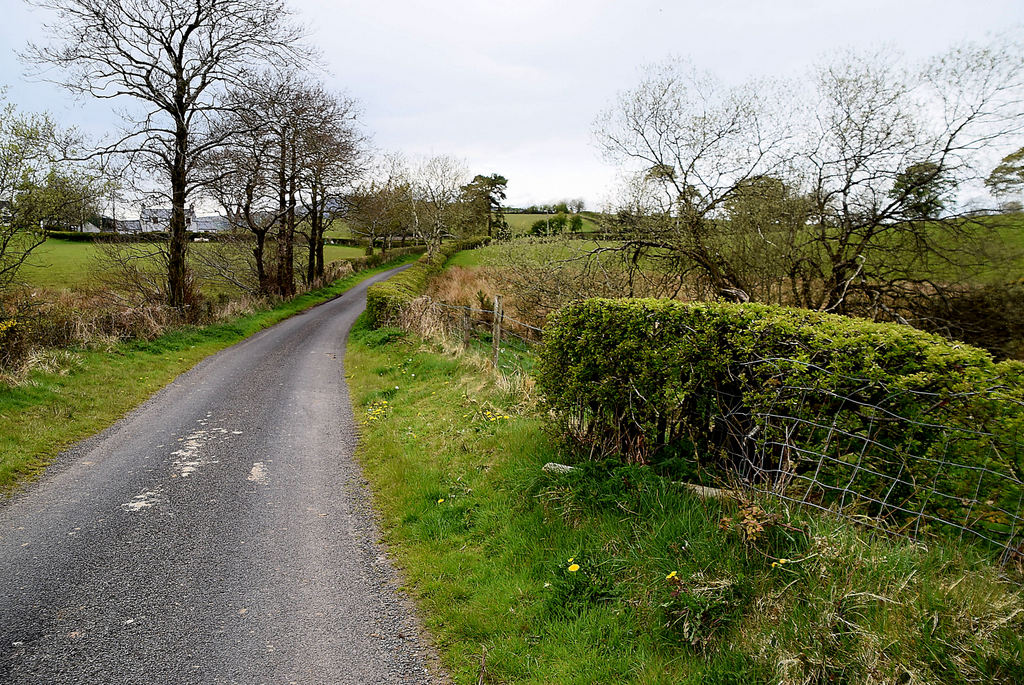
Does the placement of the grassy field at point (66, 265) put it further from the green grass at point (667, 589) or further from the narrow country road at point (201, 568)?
the green grass at point (667, 589)

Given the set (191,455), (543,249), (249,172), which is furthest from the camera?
(249,172)

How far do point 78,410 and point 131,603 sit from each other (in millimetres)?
6536

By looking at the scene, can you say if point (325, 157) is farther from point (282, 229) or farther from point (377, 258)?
point (377, 258)

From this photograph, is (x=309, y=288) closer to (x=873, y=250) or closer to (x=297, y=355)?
(x=297, y=355)

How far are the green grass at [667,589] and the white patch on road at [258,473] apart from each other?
1.77 metres

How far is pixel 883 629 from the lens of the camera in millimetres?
2303

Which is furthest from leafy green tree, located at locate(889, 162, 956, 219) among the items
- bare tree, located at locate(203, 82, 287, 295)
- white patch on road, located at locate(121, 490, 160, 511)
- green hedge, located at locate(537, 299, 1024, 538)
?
bare tree, located at locate(203, 82, 287, 295)

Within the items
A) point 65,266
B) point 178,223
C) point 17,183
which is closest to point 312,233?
point 178,223

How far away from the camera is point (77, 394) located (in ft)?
30.6

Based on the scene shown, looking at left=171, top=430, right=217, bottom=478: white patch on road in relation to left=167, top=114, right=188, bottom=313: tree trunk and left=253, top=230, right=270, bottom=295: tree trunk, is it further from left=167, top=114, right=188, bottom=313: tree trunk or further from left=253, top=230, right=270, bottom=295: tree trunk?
left=253, top=230, right=270, bottom=295: tree trunk

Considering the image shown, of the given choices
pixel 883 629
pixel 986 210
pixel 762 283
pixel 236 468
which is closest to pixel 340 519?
pixel 236 468

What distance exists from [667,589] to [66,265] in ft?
139

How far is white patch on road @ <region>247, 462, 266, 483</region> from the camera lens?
250 inches

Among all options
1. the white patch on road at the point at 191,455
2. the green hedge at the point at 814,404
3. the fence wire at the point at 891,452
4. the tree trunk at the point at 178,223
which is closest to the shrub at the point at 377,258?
the tree trunk at the point at 178,223
